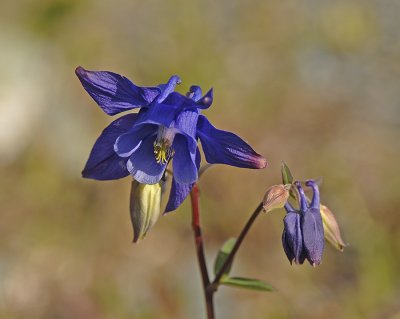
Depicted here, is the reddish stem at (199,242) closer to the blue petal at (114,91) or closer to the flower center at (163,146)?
the flower center at (163,146)

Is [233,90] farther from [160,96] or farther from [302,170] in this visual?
[160,96]

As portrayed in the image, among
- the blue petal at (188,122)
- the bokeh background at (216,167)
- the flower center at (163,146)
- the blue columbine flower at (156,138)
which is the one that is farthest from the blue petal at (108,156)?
the bokeh background at (216,167)

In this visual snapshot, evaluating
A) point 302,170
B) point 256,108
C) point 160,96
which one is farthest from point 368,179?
point 160,96

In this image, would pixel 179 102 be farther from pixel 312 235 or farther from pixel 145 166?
pixel 312 235

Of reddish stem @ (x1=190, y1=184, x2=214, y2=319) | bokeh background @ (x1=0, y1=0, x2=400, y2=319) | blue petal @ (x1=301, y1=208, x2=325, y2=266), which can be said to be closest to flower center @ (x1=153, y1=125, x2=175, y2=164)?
reddish stem @ (x1=190, y1=184, x2=214, y2=319)

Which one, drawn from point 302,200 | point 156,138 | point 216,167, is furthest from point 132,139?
point 216,167
